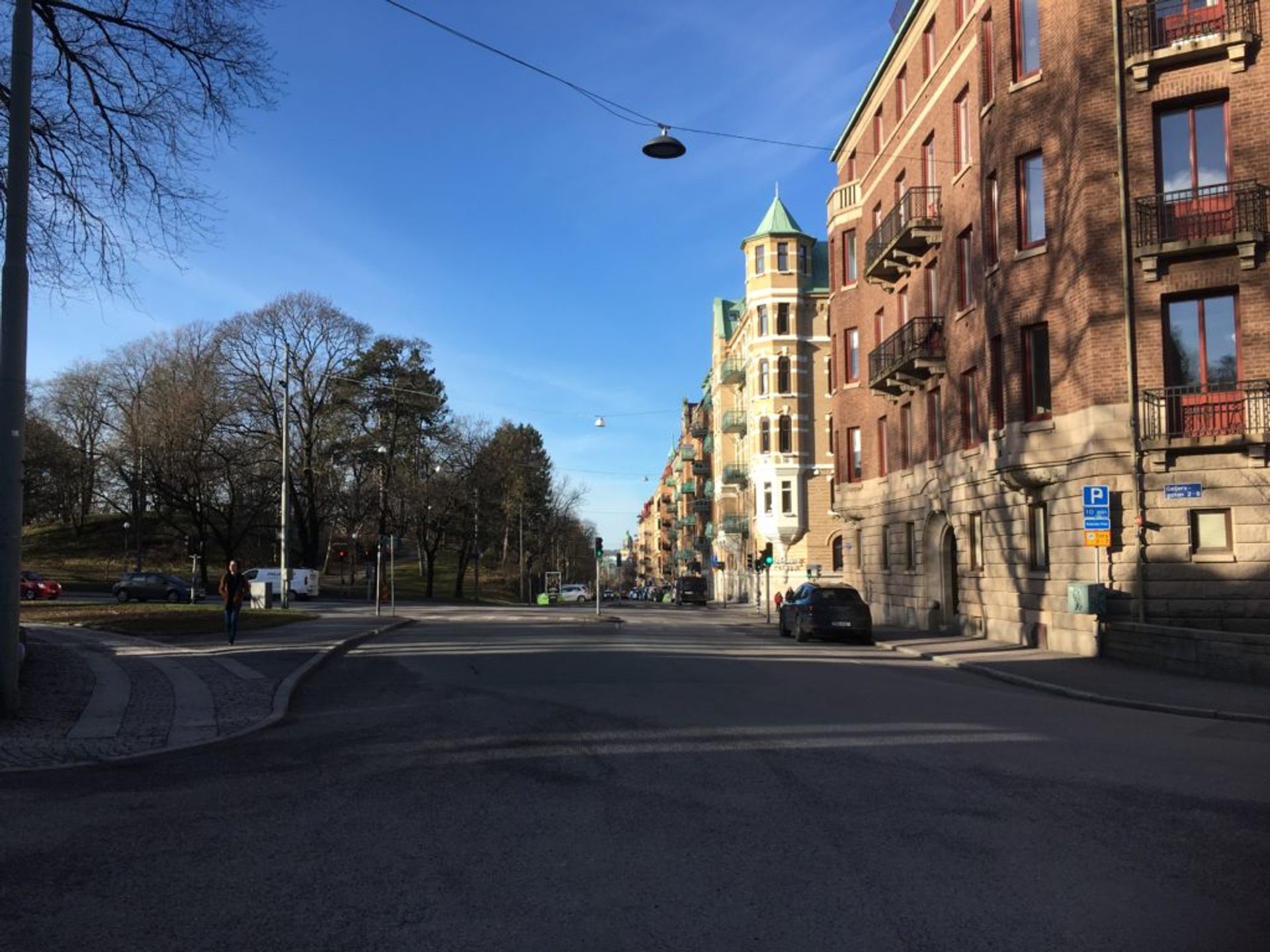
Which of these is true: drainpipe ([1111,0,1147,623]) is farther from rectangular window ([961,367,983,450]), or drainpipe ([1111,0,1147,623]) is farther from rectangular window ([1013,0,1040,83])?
rectangular window ([961,367,983,450])

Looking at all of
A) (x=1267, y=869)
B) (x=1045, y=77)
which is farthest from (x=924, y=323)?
(x=1267, y=869)

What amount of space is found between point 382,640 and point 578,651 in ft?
20.8

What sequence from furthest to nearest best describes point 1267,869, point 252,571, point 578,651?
point 252,571, point 578,651, point 1267,869

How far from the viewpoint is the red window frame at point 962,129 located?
2616 cm

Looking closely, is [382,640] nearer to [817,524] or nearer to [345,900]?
[345,900]

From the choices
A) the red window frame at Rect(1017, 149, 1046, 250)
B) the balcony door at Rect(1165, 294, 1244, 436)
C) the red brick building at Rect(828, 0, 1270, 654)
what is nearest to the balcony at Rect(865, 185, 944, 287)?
the red brick building at Rect(828, 0, 1270, 654)

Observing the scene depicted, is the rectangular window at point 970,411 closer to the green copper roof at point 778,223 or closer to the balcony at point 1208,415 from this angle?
the balcony at point 1208,415

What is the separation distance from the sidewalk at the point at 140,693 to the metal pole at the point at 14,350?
2.96 feet

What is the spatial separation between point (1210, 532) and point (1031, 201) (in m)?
8.38

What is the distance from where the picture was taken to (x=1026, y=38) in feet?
74.8

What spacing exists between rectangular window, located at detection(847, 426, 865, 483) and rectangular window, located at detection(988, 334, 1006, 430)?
12.9 meters

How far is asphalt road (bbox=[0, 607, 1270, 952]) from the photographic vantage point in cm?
471

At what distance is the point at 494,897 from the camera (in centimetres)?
510

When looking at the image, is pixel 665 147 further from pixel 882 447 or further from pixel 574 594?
pixel 574 594
